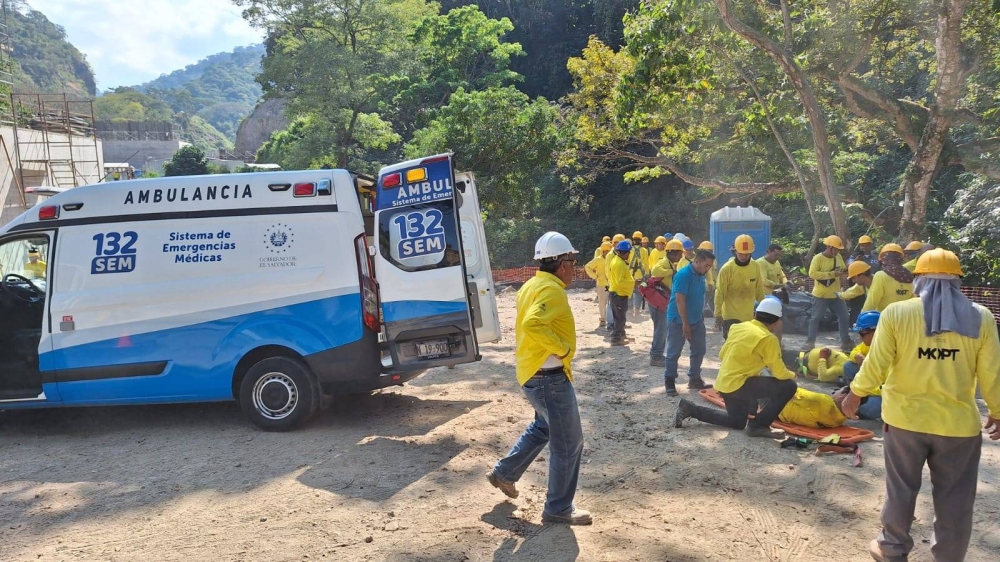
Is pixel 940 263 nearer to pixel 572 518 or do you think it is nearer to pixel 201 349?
pixel 572 518

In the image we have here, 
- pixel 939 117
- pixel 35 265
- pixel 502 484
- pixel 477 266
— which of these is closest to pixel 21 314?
pixel 35 265

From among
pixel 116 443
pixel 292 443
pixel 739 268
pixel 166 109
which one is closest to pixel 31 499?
pixel 116 443

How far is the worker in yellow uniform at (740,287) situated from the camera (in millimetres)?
8328

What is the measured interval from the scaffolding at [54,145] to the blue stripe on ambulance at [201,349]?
1883 centimetres

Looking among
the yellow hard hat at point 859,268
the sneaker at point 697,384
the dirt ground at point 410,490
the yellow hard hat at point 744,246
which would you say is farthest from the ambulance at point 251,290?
the yellow hard hat at point 859,268

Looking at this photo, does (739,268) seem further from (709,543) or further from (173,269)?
(173,269)

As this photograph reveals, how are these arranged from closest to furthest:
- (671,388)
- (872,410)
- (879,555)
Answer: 1. (879,555)
2. (872,410)
3. (671,388)

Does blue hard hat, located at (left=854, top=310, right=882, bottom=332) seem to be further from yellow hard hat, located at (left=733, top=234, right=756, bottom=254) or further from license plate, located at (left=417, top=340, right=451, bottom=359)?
license plate, located at (left=417, top=340, right=451, bottom=359)

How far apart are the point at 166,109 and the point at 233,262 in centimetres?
11122

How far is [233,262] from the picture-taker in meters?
6.86

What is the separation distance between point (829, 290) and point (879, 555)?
23.2ft

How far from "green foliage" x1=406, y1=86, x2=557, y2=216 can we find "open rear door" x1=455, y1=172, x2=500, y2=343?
11.4 meters

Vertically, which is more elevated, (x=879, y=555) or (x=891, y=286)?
(x=891, y=286)

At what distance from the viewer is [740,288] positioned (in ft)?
27.3
